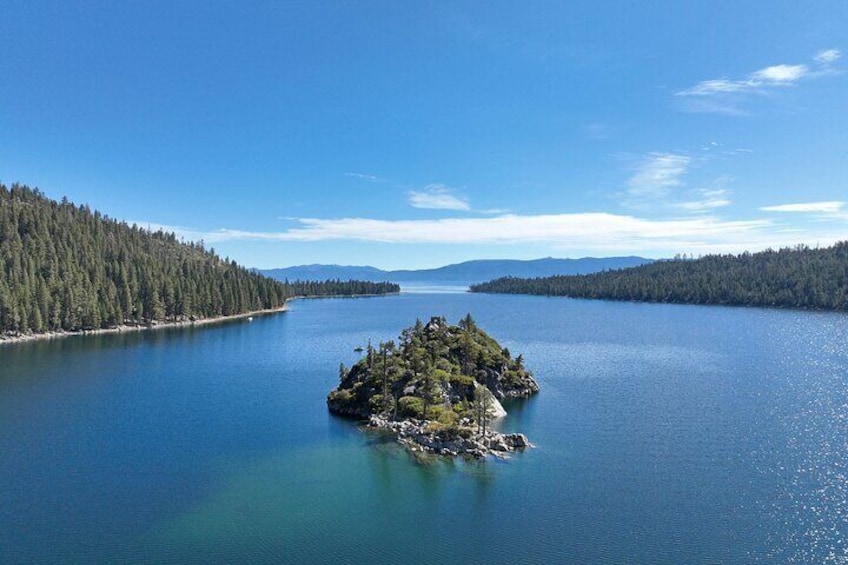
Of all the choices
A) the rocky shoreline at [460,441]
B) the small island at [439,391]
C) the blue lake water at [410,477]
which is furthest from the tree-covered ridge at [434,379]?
the blue lake water at [410,477]

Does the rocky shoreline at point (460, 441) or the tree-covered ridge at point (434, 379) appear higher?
the tree-covered ridge at point (434, 379)

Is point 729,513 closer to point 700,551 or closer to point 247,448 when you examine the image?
point 700,551

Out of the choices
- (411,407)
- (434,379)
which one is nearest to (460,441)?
(411,407)

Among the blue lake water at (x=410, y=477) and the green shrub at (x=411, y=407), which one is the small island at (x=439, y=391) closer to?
the green shrub at (x=411, y=407)

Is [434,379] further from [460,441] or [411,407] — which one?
[460,441]

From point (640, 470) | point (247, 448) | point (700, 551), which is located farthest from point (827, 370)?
point (247, 448)

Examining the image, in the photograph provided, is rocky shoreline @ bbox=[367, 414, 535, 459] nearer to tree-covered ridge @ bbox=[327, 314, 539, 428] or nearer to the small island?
the small island
